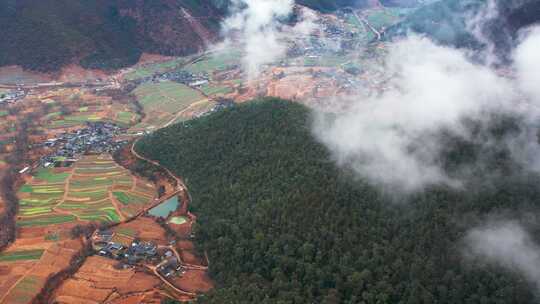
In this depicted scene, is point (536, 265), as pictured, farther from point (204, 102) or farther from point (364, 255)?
point (204, 102)

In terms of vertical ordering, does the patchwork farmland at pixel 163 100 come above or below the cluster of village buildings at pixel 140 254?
above

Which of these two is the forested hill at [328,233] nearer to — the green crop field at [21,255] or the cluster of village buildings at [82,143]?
the green crop field at [21,255]

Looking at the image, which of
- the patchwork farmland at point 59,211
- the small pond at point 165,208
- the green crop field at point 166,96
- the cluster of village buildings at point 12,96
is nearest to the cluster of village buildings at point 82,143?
the patchwork farmland at point 59,211

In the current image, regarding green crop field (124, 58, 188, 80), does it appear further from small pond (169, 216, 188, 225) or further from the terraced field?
small pond (169, 216, 188, 225)

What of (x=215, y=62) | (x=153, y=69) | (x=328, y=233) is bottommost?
(x=328, y=233)

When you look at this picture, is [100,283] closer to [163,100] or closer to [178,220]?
[178,220]

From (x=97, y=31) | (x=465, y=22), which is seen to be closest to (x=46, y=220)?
(x=97, y=31)

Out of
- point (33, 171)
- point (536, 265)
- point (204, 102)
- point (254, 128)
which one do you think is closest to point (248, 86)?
point (204, 102)
